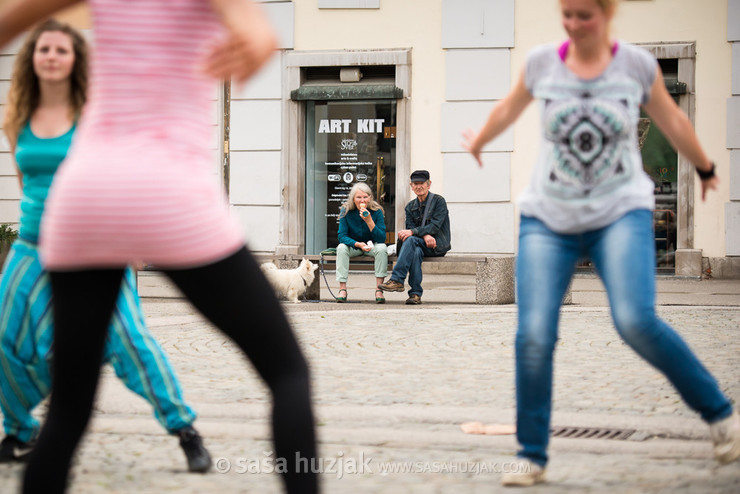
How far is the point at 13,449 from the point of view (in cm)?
415

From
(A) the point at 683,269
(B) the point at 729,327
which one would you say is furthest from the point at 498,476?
(A) the point at 683,269

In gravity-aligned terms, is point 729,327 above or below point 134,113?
below

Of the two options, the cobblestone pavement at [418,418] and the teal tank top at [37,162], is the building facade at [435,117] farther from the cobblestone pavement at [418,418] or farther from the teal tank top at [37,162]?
the teal tank top at [37,162]

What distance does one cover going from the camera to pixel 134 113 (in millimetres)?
2307

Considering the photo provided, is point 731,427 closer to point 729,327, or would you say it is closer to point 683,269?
point 729,327

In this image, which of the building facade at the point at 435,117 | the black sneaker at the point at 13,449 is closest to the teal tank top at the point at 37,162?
the black sneaker at the point at 13,449

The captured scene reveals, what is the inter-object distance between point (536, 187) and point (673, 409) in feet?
6.35

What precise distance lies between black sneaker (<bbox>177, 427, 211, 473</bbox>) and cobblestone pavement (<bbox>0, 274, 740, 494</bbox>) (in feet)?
0.18

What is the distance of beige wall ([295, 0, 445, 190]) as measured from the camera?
1786 centimetres

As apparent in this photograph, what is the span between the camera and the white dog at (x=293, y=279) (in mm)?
12602

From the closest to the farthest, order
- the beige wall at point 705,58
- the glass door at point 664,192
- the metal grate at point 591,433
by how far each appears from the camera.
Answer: the metal grate at point 591,433 → the beige wall at point 705,58 → the glass door at point 664,192

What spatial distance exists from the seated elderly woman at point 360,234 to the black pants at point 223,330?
10.2m

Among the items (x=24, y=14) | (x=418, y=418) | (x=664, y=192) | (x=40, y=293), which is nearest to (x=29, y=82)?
(x=40, y=293)

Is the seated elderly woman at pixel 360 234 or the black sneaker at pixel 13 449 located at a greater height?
the seated elderly woman at pixel 360 234
